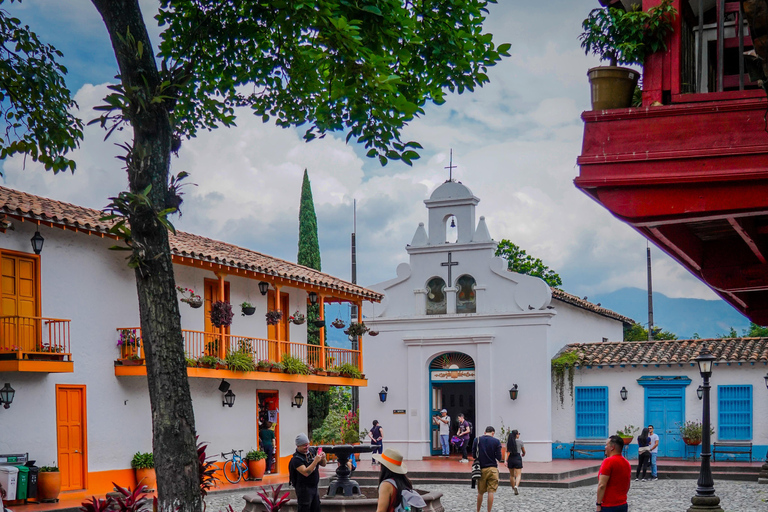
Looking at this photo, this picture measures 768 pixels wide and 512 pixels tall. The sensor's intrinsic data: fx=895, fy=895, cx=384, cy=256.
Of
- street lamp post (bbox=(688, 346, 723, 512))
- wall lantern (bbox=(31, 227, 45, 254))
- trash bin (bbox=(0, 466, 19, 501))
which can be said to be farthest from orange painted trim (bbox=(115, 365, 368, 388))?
street lamp post (bbox=(688, 346, 723, 512))

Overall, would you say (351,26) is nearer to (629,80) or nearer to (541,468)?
(629,80)

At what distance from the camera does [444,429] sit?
30641mm

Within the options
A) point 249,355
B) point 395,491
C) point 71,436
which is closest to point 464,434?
point 249,355

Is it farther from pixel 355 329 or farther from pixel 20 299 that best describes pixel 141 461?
pixel 355 329

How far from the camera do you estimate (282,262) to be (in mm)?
28031

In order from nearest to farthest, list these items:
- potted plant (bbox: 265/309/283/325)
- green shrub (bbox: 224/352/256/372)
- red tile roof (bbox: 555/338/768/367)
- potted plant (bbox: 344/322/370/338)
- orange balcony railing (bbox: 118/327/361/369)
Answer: orange balcony railing (bbox: 118/327/361/369)
green shrub (bbox: 224/352/256/372)
potted plant (bbox: 265/309/283/325)
potted plant (bbox: 344/322/370/338)
red tile roof (bbox: 555/338/768/367)

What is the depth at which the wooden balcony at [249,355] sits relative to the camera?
19.8 meters

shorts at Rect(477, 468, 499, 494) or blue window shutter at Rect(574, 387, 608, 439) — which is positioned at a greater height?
shorts at Rect(477, 468, 499, 494)

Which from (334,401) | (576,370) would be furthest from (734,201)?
(334,401)

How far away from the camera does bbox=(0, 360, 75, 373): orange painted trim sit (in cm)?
1645

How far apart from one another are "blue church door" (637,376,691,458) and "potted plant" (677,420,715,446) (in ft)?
0.75

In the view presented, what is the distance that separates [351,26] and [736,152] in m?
3.94

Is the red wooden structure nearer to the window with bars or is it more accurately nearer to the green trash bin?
the green trash bin

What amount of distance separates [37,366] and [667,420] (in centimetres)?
2090
